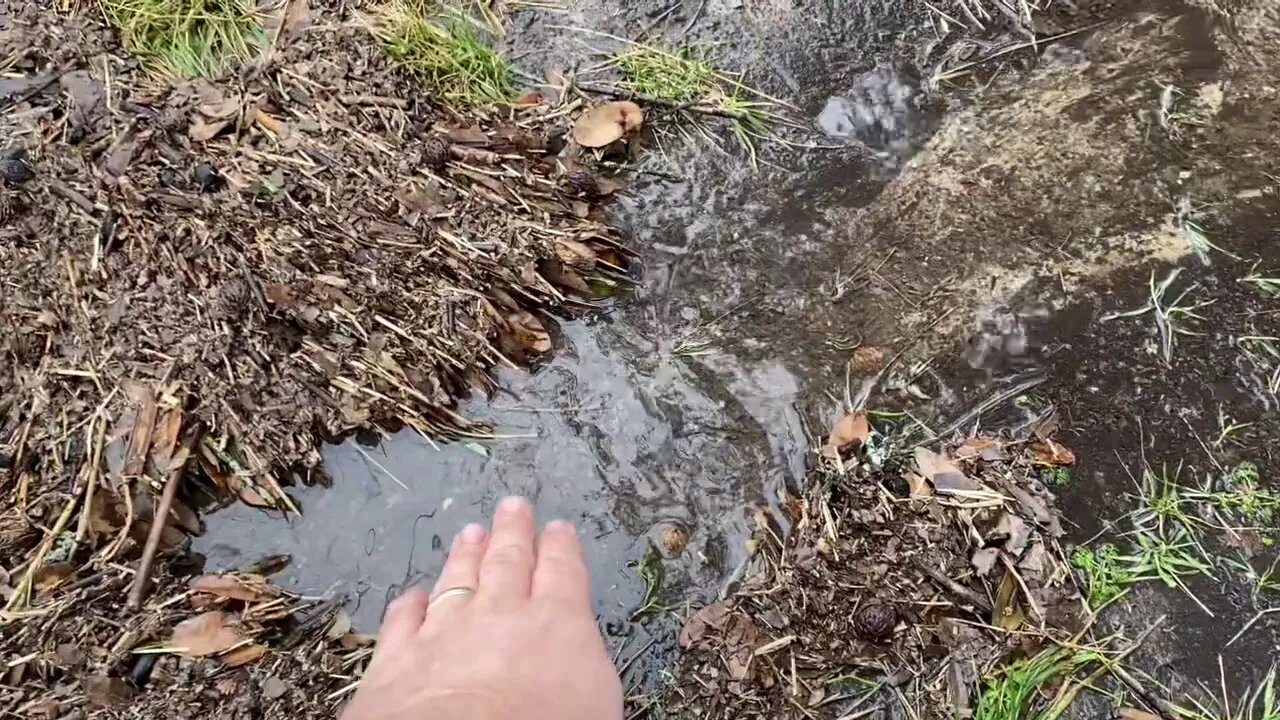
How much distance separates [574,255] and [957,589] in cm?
149

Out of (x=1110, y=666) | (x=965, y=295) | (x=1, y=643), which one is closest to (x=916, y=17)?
(x=965, y=295)

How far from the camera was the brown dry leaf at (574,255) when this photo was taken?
2797mm

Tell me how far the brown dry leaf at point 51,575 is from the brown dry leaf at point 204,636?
327 millimetres

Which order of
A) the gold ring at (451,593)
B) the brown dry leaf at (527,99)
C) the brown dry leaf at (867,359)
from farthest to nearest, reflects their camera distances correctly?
the brown dry leaf at (527,99)
the brown dry leaf at (867,359)
the gold ring at (451,593)

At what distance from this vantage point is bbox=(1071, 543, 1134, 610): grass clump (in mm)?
2270

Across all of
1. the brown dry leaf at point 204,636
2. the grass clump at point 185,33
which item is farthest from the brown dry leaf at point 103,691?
the grass clump at point 185,33

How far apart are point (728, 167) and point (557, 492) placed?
1.29m

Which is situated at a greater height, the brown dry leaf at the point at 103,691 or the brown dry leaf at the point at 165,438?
the brown dry leaf at the point at 165,438

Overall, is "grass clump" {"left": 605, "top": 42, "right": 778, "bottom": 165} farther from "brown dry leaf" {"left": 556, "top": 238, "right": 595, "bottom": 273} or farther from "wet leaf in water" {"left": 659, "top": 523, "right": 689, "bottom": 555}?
"wet leaf in water" {"left": 659, "top": 523, "right": 689, "bottom": 555}

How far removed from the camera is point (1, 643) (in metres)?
2.14

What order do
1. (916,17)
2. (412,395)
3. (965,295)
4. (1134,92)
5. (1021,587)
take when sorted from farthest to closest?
(916,17), (1134,92), (965,295), (412,395), (1021,587)

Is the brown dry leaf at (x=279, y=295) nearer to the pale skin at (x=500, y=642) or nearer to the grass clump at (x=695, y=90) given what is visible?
the pale skin at (x=500, y=642)

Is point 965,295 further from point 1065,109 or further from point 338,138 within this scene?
point 338,138

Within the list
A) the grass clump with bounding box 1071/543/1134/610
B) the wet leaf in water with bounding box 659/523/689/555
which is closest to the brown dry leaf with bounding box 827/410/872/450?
the wet leaf in water with bounding box 659/523/689/555
